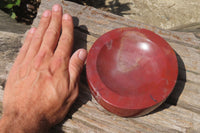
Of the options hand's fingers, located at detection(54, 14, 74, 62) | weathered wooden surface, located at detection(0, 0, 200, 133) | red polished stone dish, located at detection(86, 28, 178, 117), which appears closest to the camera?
red polished stone dish, located at detection(86, 28, 178, 117)

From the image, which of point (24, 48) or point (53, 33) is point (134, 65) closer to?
point (53, 33)

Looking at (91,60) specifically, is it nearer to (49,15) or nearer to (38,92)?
(38,92)

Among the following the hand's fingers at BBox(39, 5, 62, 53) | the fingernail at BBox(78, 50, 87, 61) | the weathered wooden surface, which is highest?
the hand's fingers at BBox(39, 5, 62, 53)

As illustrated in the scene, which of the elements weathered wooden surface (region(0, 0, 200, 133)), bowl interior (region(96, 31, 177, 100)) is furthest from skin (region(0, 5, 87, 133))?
bowl interior (region(96, 31, 177, 100))

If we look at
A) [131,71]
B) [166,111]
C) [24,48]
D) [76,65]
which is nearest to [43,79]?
[76,65]

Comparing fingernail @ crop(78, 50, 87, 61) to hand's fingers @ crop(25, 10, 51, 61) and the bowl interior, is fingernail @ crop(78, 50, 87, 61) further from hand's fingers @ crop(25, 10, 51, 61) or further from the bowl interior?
hand's fingers @ crop(25, 10, 51, 61)

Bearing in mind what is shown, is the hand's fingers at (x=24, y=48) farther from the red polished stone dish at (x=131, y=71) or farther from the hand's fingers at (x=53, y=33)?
the red polished stone dish at (x=131, y=71)

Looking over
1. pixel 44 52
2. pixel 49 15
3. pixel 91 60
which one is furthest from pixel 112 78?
pixel 49 15

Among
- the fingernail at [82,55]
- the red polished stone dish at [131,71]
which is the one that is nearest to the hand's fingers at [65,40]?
the fingernail at [82,55]

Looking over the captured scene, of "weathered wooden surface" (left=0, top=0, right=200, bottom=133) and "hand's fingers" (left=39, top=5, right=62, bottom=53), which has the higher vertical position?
"hand's fingers" (left=39, top=5, right=62, bottom=53)
